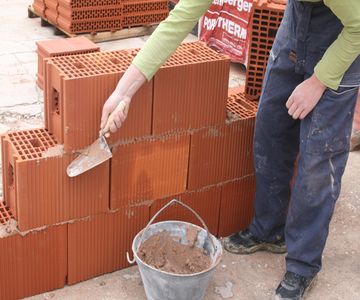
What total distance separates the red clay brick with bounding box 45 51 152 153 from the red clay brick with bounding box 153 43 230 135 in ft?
0.29

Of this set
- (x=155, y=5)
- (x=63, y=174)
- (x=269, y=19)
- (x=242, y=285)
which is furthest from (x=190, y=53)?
(x=155, y=5)

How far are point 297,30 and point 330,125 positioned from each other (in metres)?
0.54

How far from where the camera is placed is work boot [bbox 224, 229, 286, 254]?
409 centimetres

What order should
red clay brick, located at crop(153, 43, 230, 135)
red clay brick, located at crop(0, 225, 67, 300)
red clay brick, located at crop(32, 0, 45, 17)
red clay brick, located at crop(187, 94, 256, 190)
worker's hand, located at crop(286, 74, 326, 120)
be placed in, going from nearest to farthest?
worker's hand, located at crop(286, 74, 326, 120), red clay brick, located at crop(0, 225, 67, 300), red clay brick, located at crop(153, 43, 230, 135), red clay brick, located at crop(187, 94, 256, 190), red clay brick, located at crop(32, 0, 45, 17)

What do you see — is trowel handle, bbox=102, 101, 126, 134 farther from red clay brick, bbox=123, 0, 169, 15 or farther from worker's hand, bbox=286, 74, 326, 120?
red clay brick, bbox=123, 0, 169, 15

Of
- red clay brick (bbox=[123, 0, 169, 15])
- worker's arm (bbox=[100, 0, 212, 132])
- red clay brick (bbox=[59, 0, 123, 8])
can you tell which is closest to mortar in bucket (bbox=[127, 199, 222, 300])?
worker's arm (bbox=[100, 0, 212, 132])

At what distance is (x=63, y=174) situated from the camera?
133 inches

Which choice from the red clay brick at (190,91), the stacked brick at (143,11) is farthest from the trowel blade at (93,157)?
the stacked brick at (143,11)

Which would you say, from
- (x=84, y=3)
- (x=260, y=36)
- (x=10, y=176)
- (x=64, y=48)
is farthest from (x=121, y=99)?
(x=84, y=3)

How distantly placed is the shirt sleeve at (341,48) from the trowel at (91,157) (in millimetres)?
1169

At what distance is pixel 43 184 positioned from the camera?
3322 mm

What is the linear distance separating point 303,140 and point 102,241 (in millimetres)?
1301

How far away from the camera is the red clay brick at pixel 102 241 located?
360 cm

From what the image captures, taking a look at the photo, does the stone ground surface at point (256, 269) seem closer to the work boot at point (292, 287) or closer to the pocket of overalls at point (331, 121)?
the work boot at point (292, 287)
